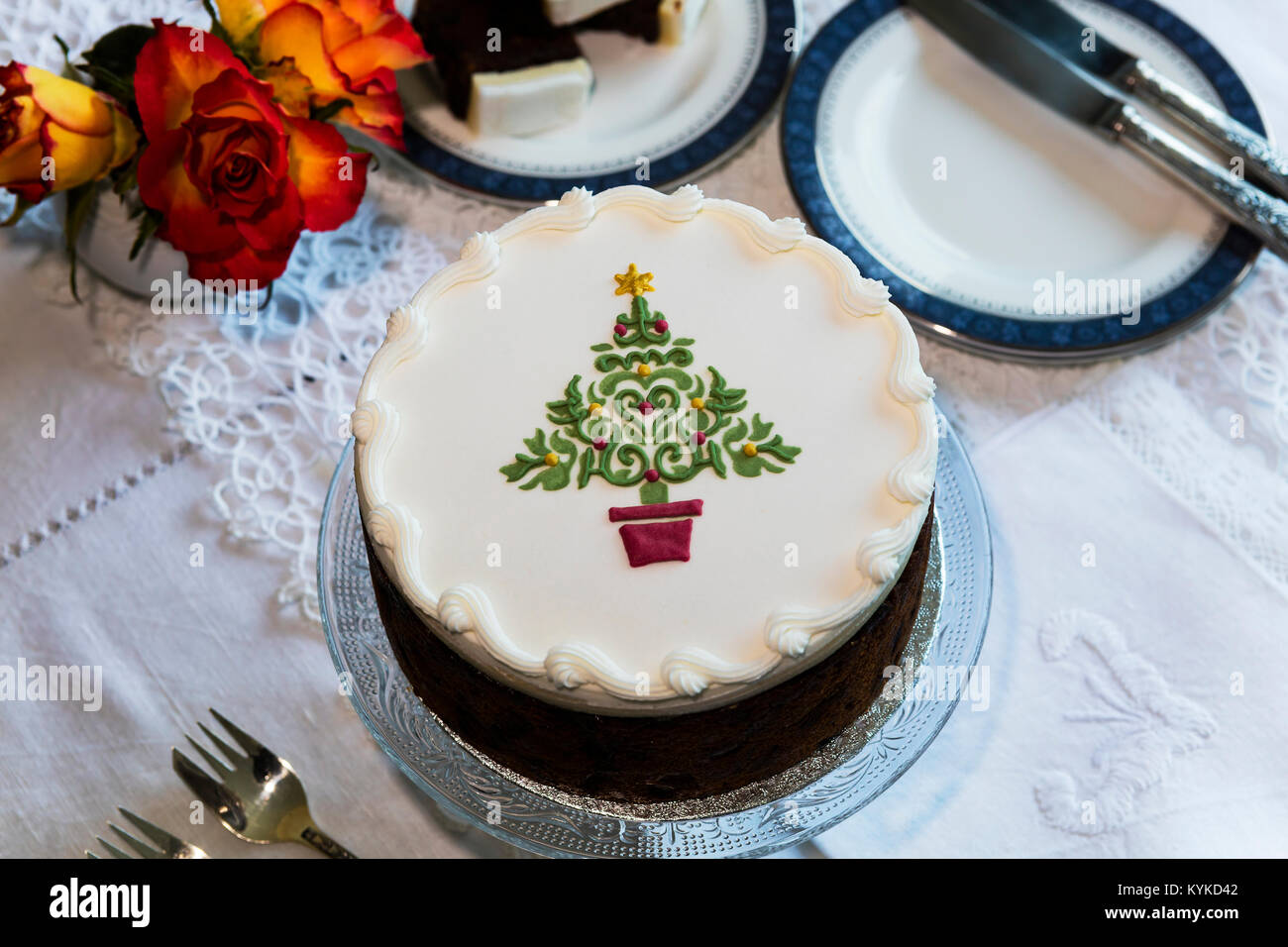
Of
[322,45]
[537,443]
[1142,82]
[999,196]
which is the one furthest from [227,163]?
[1142,82]

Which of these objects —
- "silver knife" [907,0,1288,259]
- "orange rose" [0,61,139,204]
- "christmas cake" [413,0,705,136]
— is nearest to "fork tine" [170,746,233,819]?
"orange rose" [0,61,139,204]

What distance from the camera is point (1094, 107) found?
1942 mm

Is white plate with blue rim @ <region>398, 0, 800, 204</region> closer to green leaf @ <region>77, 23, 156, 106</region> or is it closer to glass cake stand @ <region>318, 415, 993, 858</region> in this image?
green leaf @ <region>77, 23, 156, 106</region>

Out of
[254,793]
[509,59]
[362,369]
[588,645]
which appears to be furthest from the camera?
[509,59]

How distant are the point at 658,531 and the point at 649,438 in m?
0.12

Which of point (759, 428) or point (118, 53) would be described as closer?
point (759, 428)

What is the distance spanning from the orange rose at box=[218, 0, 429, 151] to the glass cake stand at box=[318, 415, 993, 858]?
1.76 ft

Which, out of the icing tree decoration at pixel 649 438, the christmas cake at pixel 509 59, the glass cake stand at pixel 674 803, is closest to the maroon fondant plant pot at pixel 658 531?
the icing tree decoration at pixel 649 438

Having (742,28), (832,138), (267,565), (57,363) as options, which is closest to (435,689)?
(267,565)

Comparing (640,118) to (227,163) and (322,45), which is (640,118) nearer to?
(322,45)

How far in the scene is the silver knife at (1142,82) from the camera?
6.11ft

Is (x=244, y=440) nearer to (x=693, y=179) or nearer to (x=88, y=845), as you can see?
(x=88, y=845)

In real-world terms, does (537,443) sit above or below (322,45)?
below

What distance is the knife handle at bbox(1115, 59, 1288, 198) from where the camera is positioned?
185cm
